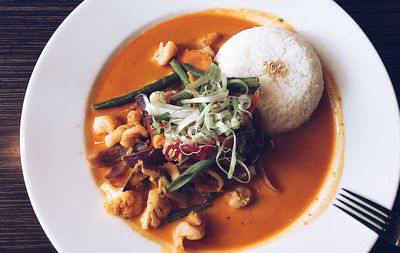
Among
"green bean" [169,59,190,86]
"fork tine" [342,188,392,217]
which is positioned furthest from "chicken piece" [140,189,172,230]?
"fork tine" [342,188,392,217]

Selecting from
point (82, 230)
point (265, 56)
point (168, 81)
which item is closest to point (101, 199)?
point (82, 230)

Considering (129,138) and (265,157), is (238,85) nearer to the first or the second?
(265,157)

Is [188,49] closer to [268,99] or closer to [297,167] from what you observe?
[268,99]

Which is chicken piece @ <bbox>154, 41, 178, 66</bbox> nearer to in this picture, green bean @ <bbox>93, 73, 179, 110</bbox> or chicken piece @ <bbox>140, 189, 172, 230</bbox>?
green bean @ <bbox>93, 73, 179, 110</bbox>

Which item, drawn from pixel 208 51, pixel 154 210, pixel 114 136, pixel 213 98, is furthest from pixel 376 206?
pixel 114 136

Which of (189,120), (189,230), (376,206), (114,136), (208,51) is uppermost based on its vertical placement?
(208,51)

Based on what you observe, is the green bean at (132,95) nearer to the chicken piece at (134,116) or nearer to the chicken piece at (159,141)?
the chicken piece at (134,116)
